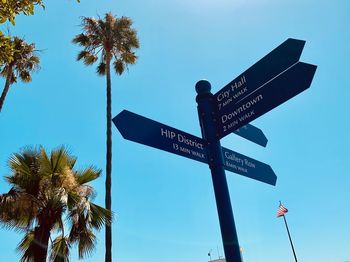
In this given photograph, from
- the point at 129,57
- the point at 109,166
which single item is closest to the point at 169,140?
the point at 109,166

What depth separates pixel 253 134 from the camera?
3752 mm

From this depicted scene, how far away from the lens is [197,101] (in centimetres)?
335

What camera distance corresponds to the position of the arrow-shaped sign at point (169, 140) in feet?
9.57

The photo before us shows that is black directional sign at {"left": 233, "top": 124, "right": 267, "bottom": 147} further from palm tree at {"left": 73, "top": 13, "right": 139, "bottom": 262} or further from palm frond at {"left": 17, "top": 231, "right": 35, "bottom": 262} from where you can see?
palm tree at {"left": 73, "top": 13, "right": 139, "bottom": 262}

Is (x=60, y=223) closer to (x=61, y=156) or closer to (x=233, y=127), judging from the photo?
(x=61, y=156)

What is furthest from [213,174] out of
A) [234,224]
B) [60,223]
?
[60,223]

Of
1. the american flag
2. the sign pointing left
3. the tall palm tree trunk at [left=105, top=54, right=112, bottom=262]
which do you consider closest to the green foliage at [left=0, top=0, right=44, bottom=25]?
the sign pointing left

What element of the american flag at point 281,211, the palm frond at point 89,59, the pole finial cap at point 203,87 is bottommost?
the pole finial cap at point 203,87

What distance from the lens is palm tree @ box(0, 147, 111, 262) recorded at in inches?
337

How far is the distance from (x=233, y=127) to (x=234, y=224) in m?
0.93

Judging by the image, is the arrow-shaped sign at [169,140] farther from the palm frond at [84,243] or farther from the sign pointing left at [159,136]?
the palm frond at [84,243]

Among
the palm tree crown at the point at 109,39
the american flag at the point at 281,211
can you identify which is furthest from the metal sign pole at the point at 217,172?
the american flag at the point at 281,211

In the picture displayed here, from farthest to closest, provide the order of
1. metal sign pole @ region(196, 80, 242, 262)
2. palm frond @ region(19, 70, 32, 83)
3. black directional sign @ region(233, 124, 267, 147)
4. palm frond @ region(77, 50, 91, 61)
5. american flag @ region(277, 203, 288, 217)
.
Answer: american flag @ region(277, 203, 288, 217) → palm frond @ region(19, 70, 32, 83) → palm frond @ region(77, 50, 91, 61) → black directional sign @ region(233, 124, 267, 147) → metal sign pole @ region(196, 80, 242, 262)

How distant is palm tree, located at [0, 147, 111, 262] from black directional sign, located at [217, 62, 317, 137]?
6.88 metres
